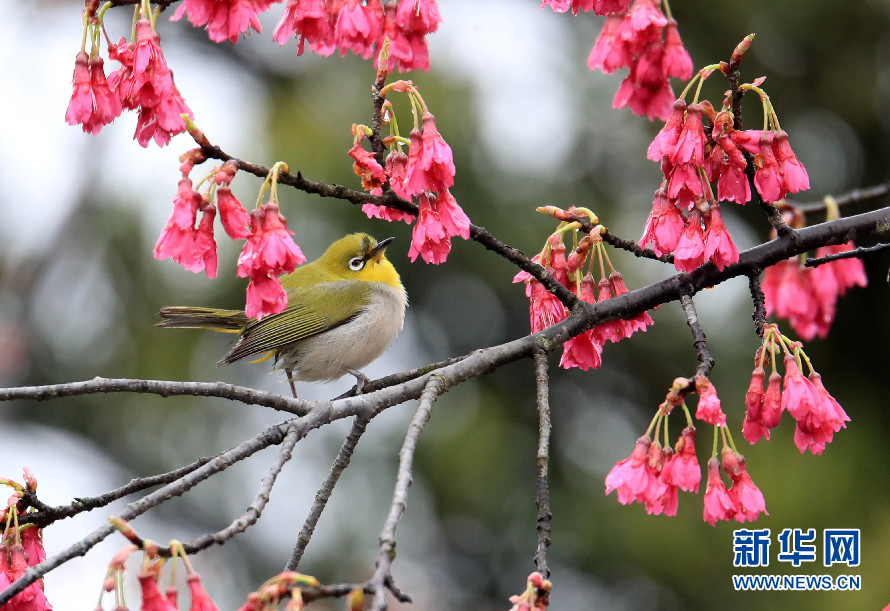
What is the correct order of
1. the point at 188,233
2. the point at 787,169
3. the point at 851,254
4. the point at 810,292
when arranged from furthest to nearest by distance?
the point at 810,292 → the point at 851,254 → the point at 787,169 → the point at 188,233

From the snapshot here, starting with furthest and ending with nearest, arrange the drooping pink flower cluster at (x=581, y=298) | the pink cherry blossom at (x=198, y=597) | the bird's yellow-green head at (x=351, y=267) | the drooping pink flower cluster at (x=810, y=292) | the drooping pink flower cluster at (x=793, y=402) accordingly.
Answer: the bird's yellow-green head at (x=351, y=267) < the drooping pink flower cluster at (x=810, y=292) < the drooping pink flower cluster at (x=581, y=298) < the drooping pink flower cluster at (x=793, y=402) < the pink cherry blossom at (x=198, y=597)

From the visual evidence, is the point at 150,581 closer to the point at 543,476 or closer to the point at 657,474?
the point at 543,476

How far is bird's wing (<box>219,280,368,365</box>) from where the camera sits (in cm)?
412

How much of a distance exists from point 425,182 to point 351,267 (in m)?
2.50

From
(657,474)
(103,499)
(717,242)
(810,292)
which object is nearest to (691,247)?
(717,242)

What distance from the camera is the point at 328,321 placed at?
168 inches

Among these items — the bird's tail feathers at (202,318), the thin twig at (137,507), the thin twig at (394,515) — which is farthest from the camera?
the bird's tail feathers at (202,318)

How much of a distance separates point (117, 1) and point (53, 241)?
7.29 metres

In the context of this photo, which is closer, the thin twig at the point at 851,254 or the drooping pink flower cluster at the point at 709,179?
the drooping pink flower cluster at the point at 709,179

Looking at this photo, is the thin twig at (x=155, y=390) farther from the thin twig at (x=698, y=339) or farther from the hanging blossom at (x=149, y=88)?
the thin twig at (x=698, y=339)

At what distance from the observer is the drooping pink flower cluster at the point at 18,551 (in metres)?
1.83

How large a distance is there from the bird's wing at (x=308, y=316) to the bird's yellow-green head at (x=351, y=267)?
0.25 feet

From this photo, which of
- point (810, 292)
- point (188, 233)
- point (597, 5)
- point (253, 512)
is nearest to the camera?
point (253, 512)

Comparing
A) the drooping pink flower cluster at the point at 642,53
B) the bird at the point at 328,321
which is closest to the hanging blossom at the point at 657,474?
the drooping pink flower cluster at the point at 642,53
